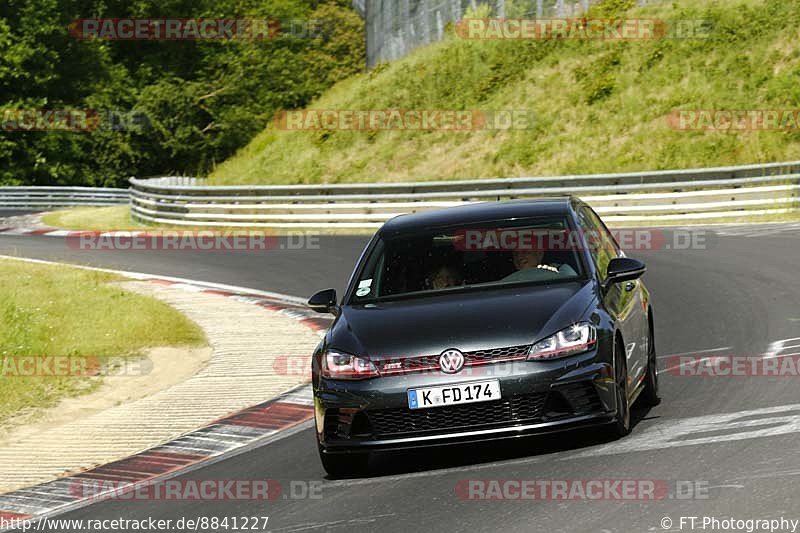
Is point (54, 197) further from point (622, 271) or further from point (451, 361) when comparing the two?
point (451, 361)

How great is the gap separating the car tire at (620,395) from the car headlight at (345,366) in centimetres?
140

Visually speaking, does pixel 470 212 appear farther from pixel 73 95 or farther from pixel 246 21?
pixel 246 21

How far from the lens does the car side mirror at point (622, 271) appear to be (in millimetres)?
8570

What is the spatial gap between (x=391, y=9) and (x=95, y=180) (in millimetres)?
18059

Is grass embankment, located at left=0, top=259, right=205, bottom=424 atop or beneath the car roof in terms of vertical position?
beneath

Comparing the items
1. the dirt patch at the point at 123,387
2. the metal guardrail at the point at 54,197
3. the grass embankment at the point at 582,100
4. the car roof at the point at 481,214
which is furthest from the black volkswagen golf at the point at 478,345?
the metal guardrail at the point at 54,197

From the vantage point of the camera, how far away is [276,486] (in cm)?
811

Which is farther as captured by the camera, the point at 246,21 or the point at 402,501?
the point at 246,21

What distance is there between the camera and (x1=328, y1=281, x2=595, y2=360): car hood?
7.63 m

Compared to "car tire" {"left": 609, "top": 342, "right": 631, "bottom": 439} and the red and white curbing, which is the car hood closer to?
"car tire" {"left": 609, "top": 342, "right": 631, "bottom": 439}

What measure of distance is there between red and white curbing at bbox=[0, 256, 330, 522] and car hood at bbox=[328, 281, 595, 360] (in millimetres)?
1779

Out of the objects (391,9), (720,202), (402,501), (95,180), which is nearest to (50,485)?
(402,501)

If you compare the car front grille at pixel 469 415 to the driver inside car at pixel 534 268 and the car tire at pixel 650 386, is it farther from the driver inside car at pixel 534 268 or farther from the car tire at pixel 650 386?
the car tire at pixel 650 386

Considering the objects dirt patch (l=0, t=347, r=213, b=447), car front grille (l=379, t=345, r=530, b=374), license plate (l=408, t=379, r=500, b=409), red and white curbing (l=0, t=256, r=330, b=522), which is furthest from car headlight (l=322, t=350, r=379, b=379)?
dirt patch (l=0, t=347, r=213, b=447)
